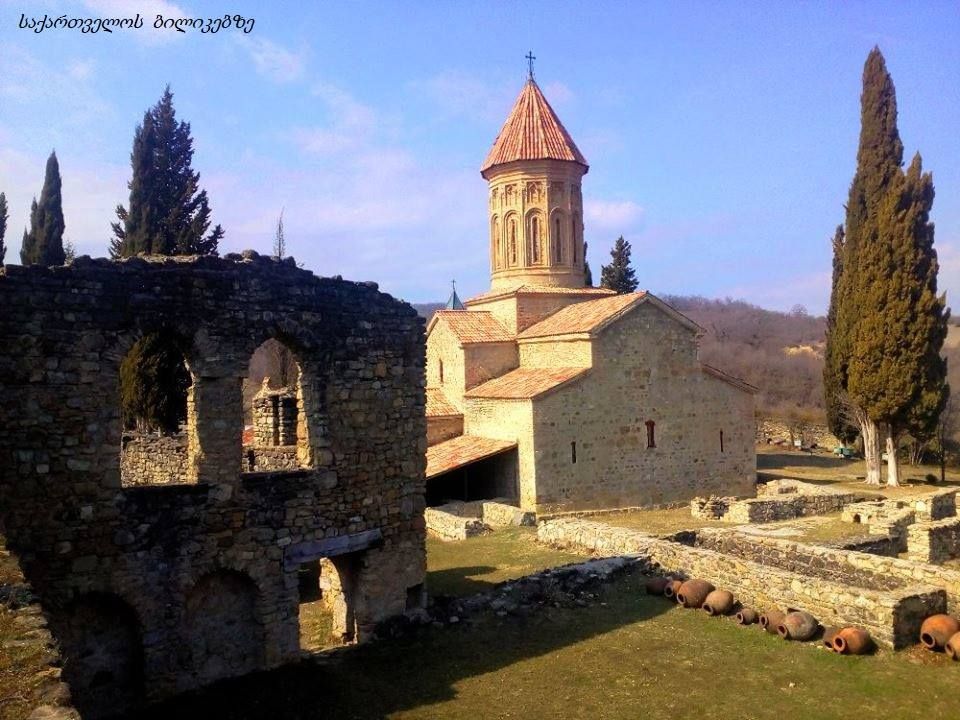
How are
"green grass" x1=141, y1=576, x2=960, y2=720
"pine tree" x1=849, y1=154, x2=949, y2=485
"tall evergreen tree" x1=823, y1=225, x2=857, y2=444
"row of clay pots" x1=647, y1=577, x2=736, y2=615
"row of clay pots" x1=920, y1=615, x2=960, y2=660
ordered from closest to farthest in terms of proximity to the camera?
"green grass" x1=141, y1=576, x2=960, y2=720 → "row of clay pots" x1=920, y1=615, x2=960, y2=660 → "row of clay pots" x1=647, y1=577, x2=736, y2=615 → "pine tree" x1=849, y1=154, x2=949, y2=485 → "tall evergreen tree" x1=823, y1=225, x2=857, y2=444

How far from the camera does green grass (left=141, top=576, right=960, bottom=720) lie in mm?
7344

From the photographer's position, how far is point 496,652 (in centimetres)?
884

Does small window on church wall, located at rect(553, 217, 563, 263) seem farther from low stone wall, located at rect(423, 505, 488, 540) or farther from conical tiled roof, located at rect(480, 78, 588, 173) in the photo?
low stone wall, located at rect(423, 505, 488, 540)

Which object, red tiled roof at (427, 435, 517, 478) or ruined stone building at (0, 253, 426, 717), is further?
red tiled roof at (427, 435, 517, 478)

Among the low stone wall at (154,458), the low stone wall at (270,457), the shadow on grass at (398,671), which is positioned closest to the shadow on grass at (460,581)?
the shadow on grass at (398,671)

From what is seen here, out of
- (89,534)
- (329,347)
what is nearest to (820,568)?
(329,347)

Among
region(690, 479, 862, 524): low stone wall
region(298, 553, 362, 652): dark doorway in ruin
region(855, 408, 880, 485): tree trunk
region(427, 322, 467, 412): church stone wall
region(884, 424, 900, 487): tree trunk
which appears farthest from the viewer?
region(855, 408, 880, 485): tree trunk

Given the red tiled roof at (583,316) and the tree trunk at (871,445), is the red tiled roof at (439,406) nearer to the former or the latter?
the red tiled roof at (583,316)

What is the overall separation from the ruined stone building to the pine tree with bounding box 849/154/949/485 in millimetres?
19294

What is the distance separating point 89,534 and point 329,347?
10.4ft

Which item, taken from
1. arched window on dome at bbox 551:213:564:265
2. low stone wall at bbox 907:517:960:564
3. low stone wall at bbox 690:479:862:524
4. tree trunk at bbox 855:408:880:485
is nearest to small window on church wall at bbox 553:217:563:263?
arched window on dome at bbox 551:213:564:265

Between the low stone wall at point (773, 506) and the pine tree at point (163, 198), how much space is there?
15.2 m

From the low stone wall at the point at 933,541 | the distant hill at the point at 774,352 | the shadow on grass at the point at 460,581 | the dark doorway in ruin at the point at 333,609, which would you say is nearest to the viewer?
the dark doorway in ruin at the point at 333,609

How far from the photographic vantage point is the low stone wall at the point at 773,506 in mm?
17000
